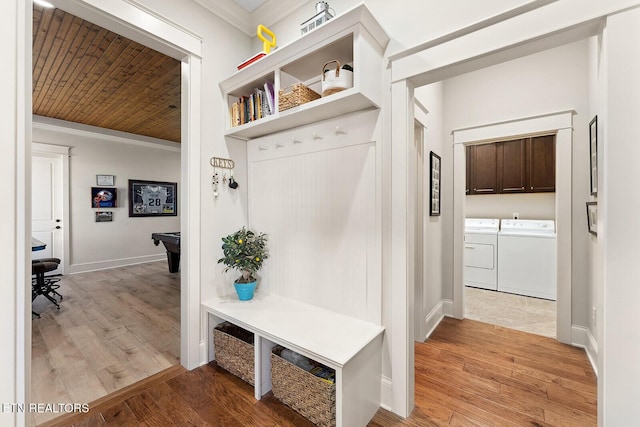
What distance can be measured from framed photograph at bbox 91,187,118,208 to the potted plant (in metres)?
4.81

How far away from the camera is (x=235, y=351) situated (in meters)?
1.95

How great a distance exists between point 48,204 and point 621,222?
7.29 m

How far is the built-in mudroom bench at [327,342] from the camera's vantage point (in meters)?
1.41

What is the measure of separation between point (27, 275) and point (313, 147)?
1.58 metres

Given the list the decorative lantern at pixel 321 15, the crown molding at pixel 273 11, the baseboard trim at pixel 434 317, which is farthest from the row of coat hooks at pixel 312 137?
the baseboard trim at pixel 434 317

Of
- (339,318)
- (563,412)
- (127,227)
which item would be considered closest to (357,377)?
(339,318)

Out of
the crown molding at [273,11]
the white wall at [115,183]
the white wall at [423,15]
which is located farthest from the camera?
the white wall at [115,183]

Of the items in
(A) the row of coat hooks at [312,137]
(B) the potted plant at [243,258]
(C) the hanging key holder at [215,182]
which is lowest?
(B) the potted plant at [243,258]

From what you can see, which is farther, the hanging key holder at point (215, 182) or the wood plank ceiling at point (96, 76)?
the wood plank ceiling at point (96, 76)

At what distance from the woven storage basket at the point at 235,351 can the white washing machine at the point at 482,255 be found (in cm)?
367

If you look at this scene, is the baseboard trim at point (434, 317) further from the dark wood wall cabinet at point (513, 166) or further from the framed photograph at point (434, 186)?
the dark wood wall cabinet at point (513, 166)

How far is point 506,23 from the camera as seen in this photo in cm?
128
